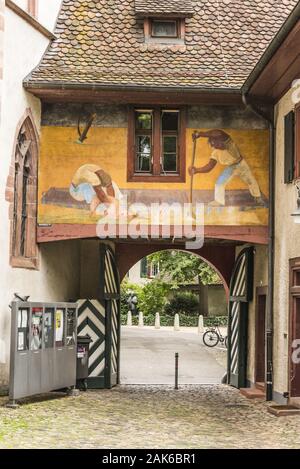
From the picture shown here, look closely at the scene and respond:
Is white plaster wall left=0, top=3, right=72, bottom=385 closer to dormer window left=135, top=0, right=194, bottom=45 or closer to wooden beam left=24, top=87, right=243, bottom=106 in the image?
wooden beam left=24, top=87, right=243, bottom=106

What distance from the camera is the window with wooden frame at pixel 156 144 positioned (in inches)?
678

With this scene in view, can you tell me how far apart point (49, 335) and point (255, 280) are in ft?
16.6

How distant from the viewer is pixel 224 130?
1731 centimetres

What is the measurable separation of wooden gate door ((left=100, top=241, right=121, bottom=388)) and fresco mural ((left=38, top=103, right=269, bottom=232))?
2.20 m

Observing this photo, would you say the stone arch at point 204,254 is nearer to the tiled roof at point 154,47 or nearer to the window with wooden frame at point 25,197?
the tiled roof at point 154,47

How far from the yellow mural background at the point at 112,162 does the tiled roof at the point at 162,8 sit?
9.01 ft

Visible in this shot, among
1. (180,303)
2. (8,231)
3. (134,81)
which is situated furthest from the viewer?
(180,303)

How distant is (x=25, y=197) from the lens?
16891 millimetres

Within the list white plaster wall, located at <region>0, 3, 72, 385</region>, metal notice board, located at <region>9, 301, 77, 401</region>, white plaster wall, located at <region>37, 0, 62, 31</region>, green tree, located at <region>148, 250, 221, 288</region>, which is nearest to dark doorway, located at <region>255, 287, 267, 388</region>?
metal notice board, located at <region>9, 301, 77, 401</region>

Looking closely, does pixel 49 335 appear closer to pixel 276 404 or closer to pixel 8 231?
pixel 8 231

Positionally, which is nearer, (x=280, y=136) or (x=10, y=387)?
(x=10, y=387)

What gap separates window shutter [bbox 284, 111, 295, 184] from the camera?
608 inches

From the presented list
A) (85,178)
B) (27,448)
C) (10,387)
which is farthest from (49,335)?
(27,448)

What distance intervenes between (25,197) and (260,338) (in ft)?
18.5
